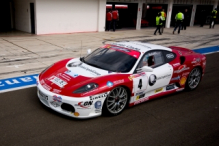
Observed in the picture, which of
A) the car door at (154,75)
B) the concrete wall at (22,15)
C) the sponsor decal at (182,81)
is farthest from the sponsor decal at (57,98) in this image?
the concrete wall at (22,15)

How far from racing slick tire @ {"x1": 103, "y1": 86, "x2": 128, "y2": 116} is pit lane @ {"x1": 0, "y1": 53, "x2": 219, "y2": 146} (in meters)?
0.14

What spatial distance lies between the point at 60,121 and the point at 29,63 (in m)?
4.99

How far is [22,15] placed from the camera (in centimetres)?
1691

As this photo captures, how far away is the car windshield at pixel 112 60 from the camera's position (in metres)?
5.27

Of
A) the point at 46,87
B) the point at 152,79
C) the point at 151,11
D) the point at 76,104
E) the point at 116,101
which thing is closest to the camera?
the point at 76,104

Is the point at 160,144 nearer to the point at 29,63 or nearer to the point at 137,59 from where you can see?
the point at 137,59

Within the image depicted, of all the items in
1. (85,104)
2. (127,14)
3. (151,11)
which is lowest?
(85,104)

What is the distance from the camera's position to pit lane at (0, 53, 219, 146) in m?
4.09

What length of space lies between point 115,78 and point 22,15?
14264 millimetres

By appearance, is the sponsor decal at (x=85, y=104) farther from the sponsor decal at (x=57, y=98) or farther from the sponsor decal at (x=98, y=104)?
the sponsor decal at (x=57, y=98)

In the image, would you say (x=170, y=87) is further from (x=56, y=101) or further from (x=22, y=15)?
(x=22, y=15)

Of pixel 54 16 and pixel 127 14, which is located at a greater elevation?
pixel 127 14

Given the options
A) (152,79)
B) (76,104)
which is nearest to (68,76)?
(76,104)

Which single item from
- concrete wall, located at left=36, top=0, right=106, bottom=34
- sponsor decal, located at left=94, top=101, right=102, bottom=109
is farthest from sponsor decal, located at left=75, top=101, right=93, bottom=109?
concrete wall, located at left=36, top=0, right=106, bottom=34
